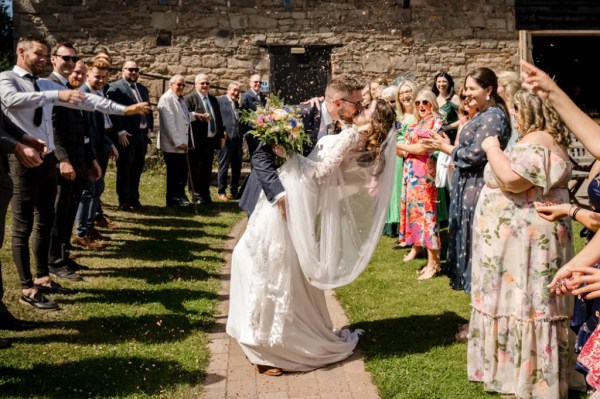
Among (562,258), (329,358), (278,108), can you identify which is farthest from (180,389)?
(562,258)

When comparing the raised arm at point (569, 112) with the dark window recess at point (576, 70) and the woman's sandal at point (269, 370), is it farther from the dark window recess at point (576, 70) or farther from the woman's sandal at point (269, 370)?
the dark window recess at point (576, 70)

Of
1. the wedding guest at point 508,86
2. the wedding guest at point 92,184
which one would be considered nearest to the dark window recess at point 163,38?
the wedding guest at point 92,184

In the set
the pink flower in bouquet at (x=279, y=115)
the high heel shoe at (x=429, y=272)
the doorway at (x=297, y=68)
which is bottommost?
the high heel shoe at (x=429, y=272)

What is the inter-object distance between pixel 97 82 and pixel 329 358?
4922 mm

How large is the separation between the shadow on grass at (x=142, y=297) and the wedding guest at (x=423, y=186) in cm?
234

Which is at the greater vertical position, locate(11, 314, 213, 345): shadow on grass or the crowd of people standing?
the crowd of people standing

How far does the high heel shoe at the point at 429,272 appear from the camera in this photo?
718 centimetres

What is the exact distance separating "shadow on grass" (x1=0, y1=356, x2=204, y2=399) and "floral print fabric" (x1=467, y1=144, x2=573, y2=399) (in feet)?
6.46

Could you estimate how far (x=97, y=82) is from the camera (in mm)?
8219

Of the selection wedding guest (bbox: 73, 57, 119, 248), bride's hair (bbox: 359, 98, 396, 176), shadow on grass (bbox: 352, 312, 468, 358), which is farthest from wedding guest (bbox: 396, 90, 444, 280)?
wedding guest (bbox: 73, 57, 119, 248)

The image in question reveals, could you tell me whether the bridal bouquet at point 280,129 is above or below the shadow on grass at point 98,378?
above

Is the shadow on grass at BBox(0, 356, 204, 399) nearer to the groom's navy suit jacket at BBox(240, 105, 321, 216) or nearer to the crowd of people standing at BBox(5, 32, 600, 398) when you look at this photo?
the crowd of people standing at BBox(5, 32, 600, 398)

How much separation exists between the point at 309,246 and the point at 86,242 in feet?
14.4

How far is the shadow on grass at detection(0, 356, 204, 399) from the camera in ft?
13.9
